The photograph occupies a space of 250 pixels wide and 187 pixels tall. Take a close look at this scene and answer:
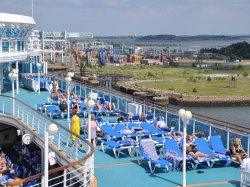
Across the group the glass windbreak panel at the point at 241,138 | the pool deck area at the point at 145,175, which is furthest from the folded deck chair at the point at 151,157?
the glass windbreak panel at the point at 241,138

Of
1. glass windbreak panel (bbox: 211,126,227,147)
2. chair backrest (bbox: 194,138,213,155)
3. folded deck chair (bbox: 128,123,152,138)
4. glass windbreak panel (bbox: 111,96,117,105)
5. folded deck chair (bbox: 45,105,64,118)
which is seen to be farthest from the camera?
glass windbreak panel (bbox: 111,96,117,105)

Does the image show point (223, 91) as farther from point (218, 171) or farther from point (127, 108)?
point (218, 171)

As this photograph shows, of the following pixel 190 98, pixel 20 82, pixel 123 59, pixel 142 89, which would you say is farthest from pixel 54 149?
pixel 123 59

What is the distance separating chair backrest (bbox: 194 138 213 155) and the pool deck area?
0.39m

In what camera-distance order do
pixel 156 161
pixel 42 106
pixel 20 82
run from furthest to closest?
pixel 20 82 → pixel 42 106 → pixel 156 161

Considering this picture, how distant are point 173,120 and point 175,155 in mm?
4236

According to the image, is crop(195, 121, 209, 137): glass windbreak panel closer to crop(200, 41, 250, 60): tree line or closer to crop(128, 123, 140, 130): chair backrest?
crop(128, 123, 140, 130): chair backrest

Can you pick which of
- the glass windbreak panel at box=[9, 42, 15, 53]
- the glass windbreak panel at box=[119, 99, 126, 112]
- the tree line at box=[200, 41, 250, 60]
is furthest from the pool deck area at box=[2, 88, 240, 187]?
the tree line at box=[200, 41, 250, 60]

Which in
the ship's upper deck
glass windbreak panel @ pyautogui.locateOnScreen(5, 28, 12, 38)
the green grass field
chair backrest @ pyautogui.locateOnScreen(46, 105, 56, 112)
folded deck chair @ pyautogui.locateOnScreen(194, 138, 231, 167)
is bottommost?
the green grass field

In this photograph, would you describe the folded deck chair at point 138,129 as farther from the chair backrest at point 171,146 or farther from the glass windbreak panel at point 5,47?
the glass windbreak panel at point 5,47

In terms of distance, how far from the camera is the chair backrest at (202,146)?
10.6m

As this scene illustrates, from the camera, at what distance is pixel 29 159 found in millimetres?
12586

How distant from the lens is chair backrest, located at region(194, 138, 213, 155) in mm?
10555

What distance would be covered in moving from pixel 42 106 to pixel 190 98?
3477 centimetres
